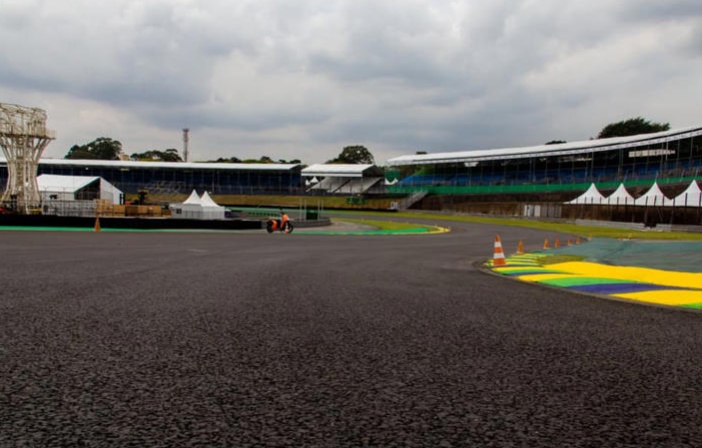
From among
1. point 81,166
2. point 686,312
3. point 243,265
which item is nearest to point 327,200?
point 81,166

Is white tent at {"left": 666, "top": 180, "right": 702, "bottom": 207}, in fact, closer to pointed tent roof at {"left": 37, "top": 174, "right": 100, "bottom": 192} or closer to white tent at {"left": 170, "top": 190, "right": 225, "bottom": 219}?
white tent at {"left": 170, "top": 190, "right": 225, "bottom": 219}

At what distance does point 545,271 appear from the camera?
508 inches

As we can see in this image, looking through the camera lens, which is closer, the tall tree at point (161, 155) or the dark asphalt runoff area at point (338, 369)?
the dark asphalt runoff area at point (338, 369)

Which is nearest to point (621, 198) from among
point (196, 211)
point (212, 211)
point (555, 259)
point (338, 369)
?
point (555, 259)

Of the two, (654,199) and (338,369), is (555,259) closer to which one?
(338,369)

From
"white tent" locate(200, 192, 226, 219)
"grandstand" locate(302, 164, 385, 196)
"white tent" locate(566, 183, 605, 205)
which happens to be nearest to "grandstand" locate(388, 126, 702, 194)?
"grandstand" locate(302, 164, 385, 196)

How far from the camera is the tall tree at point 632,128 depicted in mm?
101500

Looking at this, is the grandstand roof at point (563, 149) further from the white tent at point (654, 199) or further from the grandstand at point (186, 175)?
the grandstand at point (186, 175)

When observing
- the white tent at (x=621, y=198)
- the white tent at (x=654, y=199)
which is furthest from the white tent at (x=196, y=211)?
the white tent at (x=654, y=199)

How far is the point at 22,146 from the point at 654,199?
→ 50855 millimetres

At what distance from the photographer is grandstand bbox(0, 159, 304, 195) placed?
298 ft

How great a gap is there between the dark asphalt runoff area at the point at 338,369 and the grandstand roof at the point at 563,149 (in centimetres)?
5362

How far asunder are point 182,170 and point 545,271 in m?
90.3

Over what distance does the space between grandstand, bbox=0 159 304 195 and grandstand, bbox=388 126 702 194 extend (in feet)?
69.4
